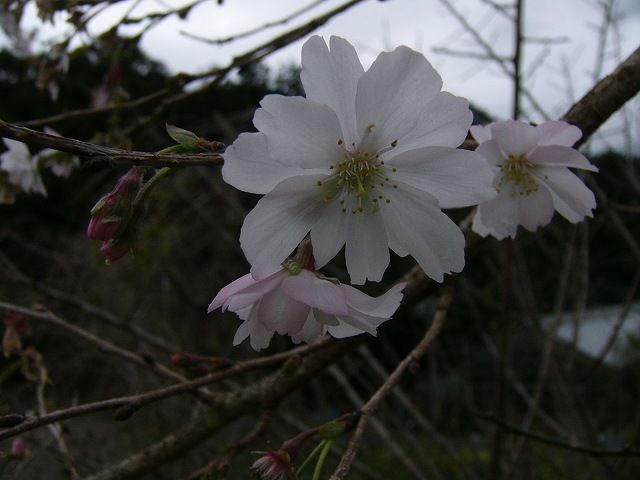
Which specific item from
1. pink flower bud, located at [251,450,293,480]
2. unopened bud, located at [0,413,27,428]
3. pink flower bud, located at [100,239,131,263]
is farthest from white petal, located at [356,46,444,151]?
unopened bud, located at [0,413,27,428]

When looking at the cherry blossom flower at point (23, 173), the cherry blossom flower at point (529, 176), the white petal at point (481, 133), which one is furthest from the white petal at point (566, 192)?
the cherry blossom flower at point (23, 173)

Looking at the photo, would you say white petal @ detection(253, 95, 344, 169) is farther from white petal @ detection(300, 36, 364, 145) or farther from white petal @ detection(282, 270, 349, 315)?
white petal @ detection(282, 270, 349, 315)

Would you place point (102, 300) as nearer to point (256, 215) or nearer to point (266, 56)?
point (266, 56)

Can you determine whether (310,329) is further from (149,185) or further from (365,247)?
(149,185)

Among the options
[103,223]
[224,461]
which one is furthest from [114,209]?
[224,461]

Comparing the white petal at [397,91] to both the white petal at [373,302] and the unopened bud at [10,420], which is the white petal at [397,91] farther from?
the unopened bud at [10,420]

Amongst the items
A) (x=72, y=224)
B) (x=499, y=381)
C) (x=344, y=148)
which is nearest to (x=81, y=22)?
(x=344, y=148)
